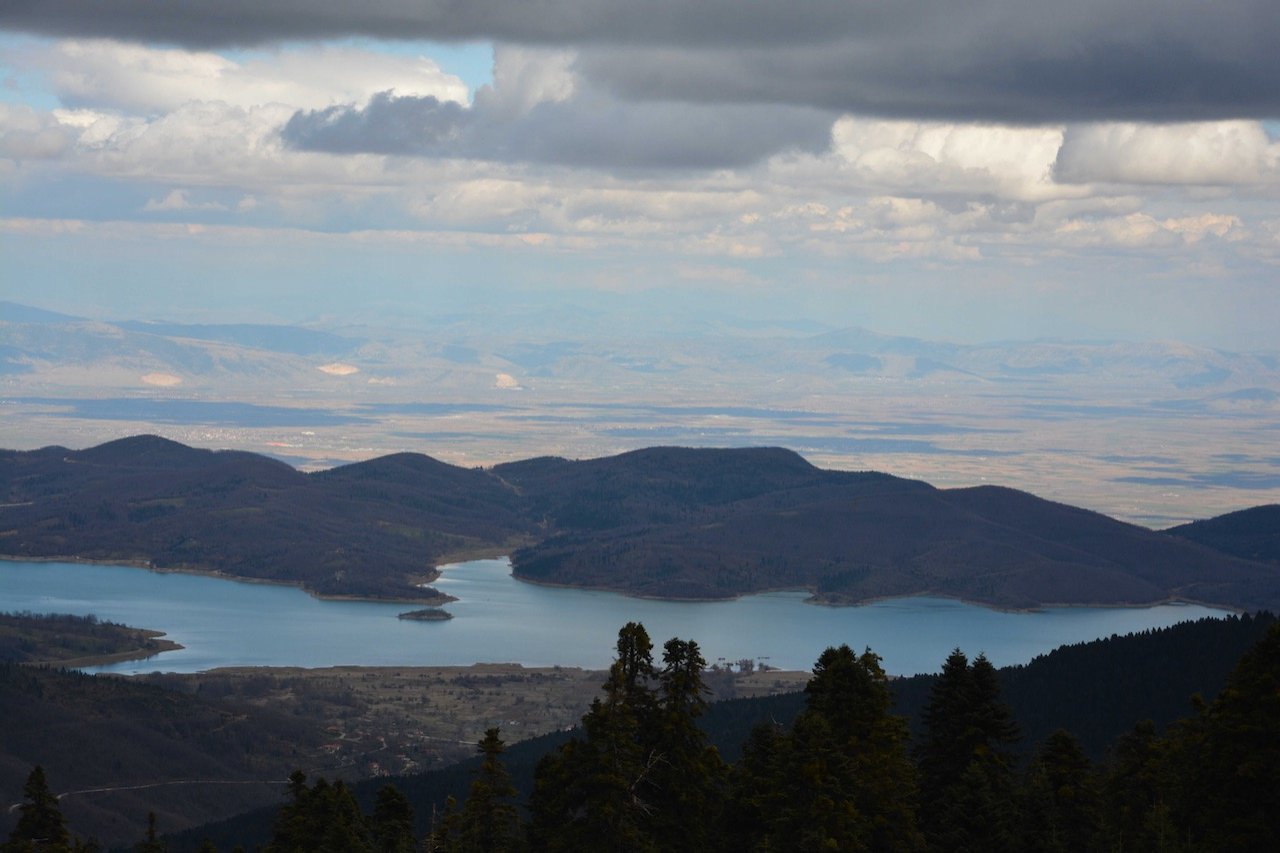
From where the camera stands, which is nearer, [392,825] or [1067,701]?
[392,825]

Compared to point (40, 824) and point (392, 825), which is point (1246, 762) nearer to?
point (392, 825)

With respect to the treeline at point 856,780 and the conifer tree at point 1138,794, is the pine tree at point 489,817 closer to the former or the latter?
the treeline at point 856,780

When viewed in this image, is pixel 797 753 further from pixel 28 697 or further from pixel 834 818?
pixel 28 697

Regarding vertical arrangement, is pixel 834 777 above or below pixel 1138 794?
above

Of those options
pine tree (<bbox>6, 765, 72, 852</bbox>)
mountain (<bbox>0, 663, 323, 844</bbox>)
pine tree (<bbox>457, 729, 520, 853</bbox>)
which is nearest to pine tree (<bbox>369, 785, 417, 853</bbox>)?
pine tree (<bbox>6, 765, 72, 852</bbox>)

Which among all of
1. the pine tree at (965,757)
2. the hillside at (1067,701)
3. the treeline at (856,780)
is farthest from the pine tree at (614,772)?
the hillside at (1067,701)

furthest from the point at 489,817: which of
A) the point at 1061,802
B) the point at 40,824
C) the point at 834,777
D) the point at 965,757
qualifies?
the point at 40,824

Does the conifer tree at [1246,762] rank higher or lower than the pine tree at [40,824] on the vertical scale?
higher

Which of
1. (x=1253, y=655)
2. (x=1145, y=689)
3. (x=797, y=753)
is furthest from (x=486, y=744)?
(x=1145, y=689)

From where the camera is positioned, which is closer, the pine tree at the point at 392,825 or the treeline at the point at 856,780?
the treeline at the point at 856,780
